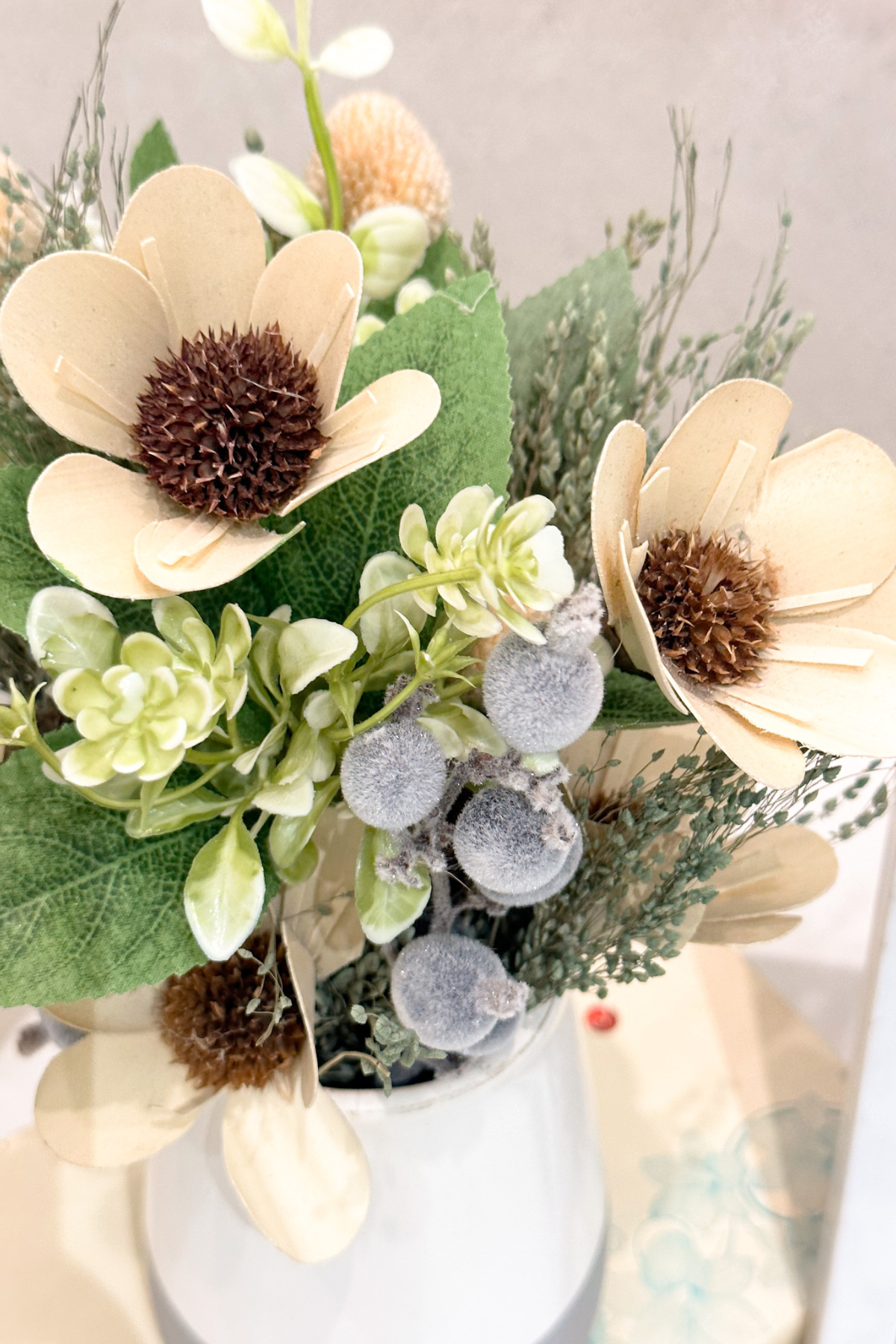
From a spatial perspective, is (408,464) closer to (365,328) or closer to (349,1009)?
(365,328)

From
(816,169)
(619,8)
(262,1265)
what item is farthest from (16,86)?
(262,1265)

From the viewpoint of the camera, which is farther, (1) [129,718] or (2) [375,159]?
(2) [375,159]

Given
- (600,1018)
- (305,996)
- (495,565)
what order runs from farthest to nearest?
(600,1018) < (305,996) < (495,565)

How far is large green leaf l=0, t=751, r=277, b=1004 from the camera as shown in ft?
0.76

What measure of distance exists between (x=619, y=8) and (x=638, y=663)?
485mm

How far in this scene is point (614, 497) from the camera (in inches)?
8.4

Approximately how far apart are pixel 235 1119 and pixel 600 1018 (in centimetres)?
32

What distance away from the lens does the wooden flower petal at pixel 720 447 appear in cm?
24

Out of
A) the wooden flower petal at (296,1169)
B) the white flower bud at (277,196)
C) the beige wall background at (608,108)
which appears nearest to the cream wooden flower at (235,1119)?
the wooden flower petal at (296,1169)

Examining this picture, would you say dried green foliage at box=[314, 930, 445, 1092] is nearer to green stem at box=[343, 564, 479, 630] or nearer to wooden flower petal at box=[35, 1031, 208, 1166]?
wooden flower petal at box=[35, 1031, 208, 1166]

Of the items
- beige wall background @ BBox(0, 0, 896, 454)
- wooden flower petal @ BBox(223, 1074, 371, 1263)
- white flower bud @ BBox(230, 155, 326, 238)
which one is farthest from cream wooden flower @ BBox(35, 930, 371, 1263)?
beige wall background @ BBox(0, 0, 896, 454)

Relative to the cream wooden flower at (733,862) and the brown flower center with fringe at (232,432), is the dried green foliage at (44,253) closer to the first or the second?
the brown flower center with fringe at (232,432)

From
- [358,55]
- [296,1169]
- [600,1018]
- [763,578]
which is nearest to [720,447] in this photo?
[763,578]

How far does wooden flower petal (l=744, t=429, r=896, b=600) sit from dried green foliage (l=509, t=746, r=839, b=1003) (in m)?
0.05
